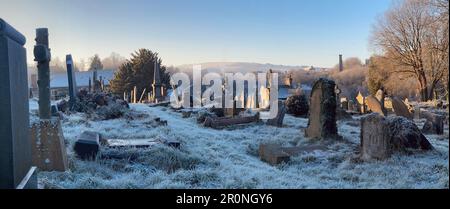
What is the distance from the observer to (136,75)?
27.1m

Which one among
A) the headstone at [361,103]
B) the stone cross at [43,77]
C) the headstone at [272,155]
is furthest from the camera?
the headstone at [361,103]

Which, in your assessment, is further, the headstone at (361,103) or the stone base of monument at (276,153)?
the headstone at (361,103)

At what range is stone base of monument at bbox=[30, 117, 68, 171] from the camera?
178 inches

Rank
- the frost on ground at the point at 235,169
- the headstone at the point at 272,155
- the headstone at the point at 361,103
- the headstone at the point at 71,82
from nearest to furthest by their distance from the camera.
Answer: the frost on ground at the point at 235,169 < the headstone at the point at 272,155 < the headstone at the point at 71,82 < the headstone at the point at 361,103

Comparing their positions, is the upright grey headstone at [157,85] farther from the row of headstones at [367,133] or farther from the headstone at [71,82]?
the row of headstones at [367,133]

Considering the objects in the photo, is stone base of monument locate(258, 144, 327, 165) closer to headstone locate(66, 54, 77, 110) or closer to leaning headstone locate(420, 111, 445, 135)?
leaning headstone locate(420, 111, 445, 135)

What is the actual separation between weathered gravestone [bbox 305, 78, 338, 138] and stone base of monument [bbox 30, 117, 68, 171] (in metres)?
5.21

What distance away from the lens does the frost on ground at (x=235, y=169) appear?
13.1 ft

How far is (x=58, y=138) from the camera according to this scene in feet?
15.4

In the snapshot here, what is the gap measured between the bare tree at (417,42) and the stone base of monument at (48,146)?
282 inches

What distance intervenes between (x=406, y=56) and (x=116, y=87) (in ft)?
63.3

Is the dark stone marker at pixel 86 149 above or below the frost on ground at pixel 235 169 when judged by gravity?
above

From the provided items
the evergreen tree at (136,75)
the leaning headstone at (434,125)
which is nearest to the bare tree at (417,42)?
the leaning headstone at (434,125)
